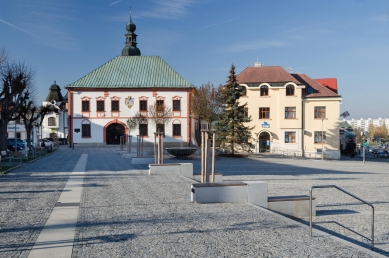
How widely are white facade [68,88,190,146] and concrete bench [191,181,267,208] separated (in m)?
43.4

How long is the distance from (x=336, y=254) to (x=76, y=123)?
5098 centimetres

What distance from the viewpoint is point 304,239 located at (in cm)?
737

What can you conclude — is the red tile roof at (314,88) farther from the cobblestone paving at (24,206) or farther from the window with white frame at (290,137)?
the cobblestone paving at (24,206)

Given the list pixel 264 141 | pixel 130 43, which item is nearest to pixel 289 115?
pixel 264 141

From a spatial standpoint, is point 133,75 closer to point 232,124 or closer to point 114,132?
point 114,132

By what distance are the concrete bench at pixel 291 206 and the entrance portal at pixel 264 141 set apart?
38530 mm

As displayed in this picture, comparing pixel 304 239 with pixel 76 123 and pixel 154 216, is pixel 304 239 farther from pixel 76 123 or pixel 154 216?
pixel 76 123

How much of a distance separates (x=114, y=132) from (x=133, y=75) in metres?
7.89

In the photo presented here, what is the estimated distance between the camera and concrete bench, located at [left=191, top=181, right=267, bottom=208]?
36.3ft

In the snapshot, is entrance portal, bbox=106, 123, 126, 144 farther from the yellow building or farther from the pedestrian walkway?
the pedestrian walkway

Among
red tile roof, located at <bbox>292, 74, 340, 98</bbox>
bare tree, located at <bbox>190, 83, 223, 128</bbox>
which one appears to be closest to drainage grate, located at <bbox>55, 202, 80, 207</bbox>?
bare tree, located at <bbox>190, 83, 223, 128</bbox>

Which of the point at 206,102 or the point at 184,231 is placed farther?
the point at 206,102

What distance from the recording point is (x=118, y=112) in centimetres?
5544

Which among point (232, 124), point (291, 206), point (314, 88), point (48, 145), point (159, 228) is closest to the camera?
point (159, 228)
